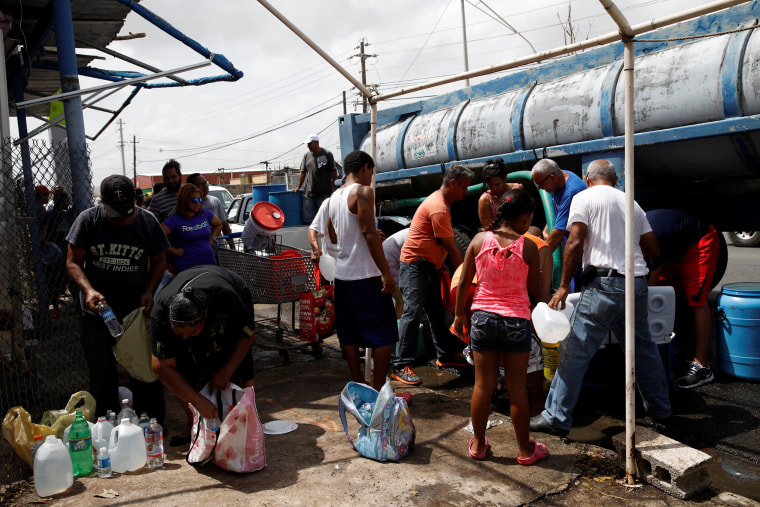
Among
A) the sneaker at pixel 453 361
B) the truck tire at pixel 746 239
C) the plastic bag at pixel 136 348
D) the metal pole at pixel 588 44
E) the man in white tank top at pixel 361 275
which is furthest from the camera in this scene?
the truck tire at pixel 746 239

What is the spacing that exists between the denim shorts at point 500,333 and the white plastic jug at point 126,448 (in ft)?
6.90

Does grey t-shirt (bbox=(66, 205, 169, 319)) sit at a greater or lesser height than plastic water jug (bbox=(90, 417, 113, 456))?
greater

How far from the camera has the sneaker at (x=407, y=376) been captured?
5090 mm

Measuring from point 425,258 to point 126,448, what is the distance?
2654 mm

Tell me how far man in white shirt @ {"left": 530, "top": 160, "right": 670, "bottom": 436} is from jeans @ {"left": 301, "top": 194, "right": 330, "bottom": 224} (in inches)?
234

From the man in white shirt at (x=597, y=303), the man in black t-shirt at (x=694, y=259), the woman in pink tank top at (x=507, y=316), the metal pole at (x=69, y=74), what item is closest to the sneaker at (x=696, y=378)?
the man in black t-shirt at (x=694, y=259)

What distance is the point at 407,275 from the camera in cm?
509

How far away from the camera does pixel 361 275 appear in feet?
14.6

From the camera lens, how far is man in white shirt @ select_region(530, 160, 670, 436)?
3766mm

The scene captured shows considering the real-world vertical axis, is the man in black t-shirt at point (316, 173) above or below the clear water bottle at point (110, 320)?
above

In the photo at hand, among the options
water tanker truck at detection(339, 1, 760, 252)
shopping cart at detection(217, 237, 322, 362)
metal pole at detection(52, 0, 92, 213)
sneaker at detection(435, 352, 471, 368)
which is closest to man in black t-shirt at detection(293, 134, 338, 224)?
water tanker truck at detection(339, 1, 760, 252)

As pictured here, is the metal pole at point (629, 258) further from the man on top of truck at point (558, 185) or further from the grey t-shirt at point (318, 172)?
the grey t-shirt at point (318, 172)

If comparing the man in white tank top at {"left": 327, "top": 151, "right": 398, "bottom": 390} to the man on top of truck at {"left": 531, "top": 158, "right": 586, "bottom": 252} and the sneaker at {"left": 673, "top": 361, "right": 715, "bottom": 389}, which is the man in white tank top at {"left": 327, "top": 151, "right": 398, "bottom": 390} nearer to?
the man on top of truck at {"left": 531, "top": 158, "right": 586, "bottom": 252}

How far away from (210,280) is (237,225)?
314 inches
